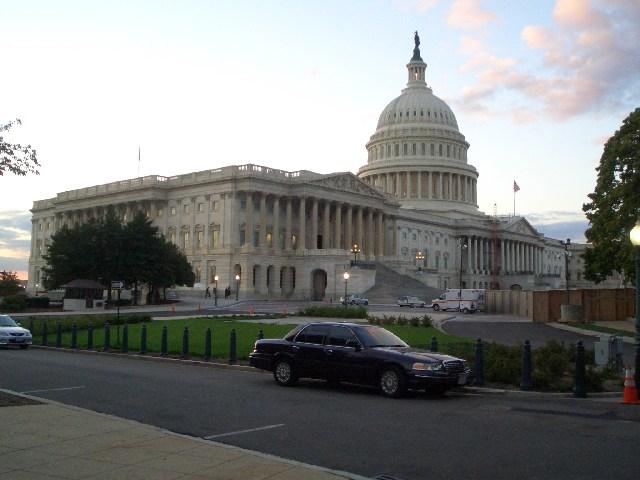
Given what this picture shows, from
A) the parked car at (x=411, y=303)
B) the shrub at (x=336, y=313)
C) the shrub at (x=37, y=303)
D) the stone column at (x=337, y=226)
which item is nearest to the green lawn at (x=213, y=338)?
the shrub at (x=336, y=313)

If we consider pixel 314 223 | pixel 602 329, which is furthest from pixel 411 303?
pixel 602 329

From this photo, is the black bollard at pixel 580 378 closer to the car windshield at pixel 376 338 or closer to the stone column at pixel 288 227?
the car windshield at pixel 376 338

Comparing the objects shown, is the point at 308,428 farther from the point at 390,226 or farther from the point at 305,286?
the point at 390,226

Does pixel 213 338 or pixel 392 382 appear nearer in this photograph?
pixel 392 382

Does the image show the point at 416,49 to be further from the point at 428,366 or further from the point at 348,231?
the point at 428,366

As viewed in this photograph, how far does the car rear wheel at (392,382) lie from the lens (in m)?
16.9

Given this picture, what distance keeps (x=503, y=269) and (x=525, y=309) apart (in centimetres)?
10268

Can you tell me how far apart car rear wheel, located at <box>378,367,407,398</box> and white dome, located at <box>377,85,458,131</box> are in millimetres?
145457

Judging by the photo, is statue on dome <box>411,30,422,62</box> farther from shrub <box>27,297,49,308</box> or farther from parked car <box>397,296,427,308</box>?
shrub <box>27,297,49,308</box>

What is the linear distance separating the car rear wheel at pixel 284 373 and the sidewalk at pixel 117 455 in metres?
6.71

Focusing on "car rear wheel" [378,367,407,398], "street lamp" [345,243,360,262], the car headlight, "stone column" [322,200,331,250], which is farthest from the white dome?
the car headlight

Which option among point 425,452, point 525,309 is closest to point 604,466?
point 425,452

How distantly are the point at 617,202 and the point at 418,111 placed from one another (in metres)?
117

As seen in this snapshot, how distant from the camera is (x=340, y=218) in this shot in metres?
111
